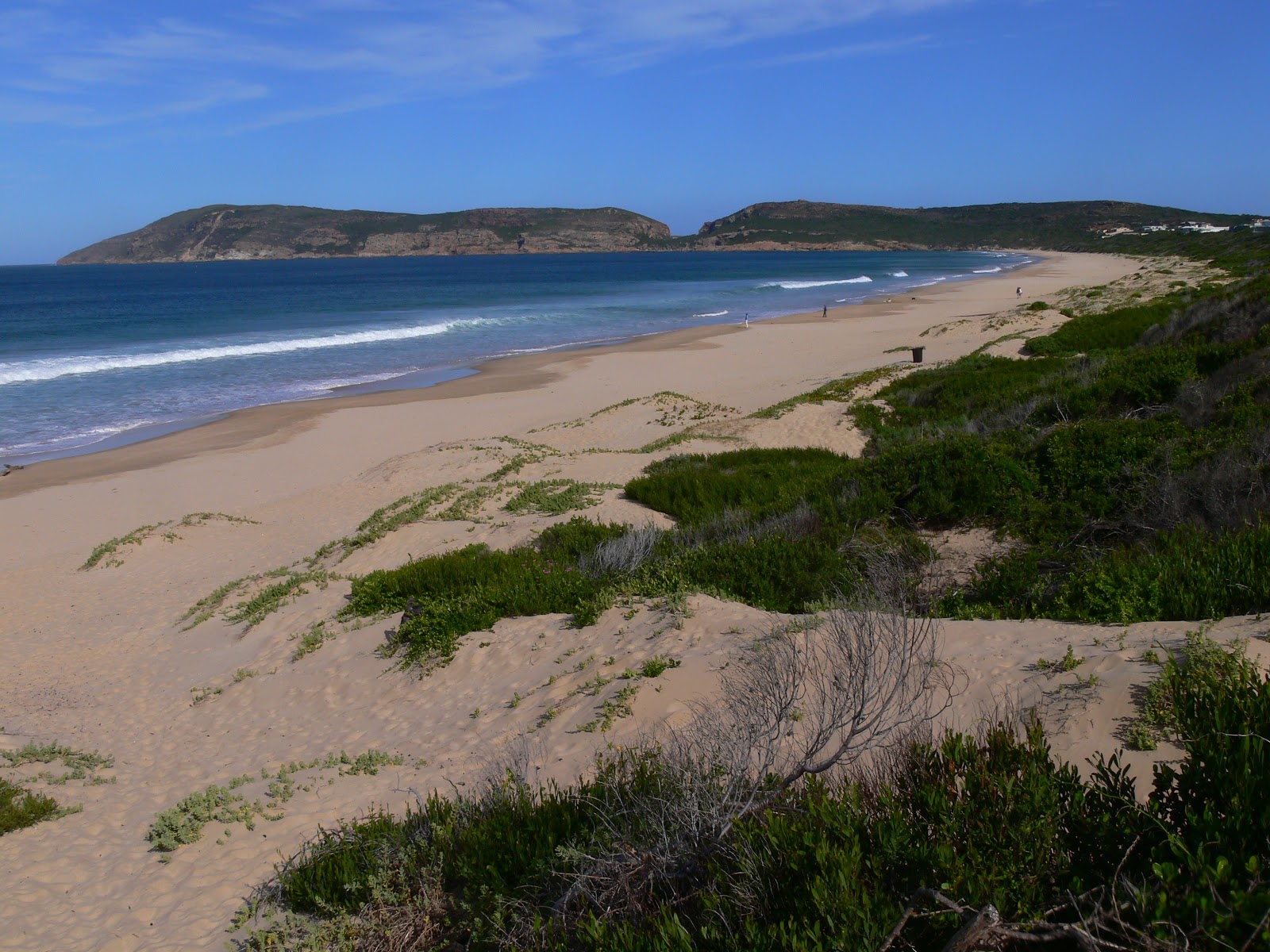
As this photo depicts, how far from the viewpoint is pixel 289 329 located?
1813 inches

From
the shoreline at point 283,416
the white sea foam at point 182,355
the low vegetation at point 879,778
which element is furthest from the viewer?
the white sea foam at point 182,355

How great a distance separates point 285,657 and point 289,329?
138 feet

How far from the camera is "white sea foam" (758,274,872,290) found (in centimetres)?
7606

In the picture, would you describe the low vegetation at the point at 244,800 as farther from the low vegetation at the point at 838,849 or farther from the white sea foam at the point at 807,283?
the white sea foam at the point at 807,283

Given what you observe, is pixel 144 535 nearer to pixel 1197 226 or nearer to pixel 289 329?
pixel 289 329

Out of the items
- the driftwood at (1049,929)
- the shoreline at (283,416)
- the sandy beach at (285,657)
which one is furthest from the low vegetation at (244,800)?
the shoreline at (283,416)

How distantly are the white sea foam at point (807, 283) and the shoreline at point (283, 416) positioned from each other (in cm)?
3794

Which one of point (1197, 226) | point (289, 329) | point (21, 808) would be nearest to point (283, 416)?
point (21, 808)

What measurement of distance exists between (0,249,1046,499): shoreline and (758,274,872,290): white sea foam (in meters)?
37.9

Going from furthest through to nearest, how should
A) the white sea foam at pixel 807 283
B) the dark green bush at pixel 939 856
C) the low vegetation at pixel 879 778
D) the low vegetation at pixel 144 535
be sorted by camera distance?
the white sea foam at pixel 807 283 → the low vegetation at pixel 144 535 → the low vegetation at pixel 879 778 → the dark green bush at pixel 939 856

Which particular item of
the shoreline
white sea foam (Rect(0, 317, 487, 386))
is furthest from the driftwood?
white sea foam (Rect(0, 317, 487, 386))

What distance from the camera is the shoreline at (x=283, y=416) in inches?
719

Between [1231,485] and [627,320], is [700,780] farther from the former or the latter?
[627,320]

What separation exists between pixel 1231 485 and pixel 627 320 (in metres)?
43.4
